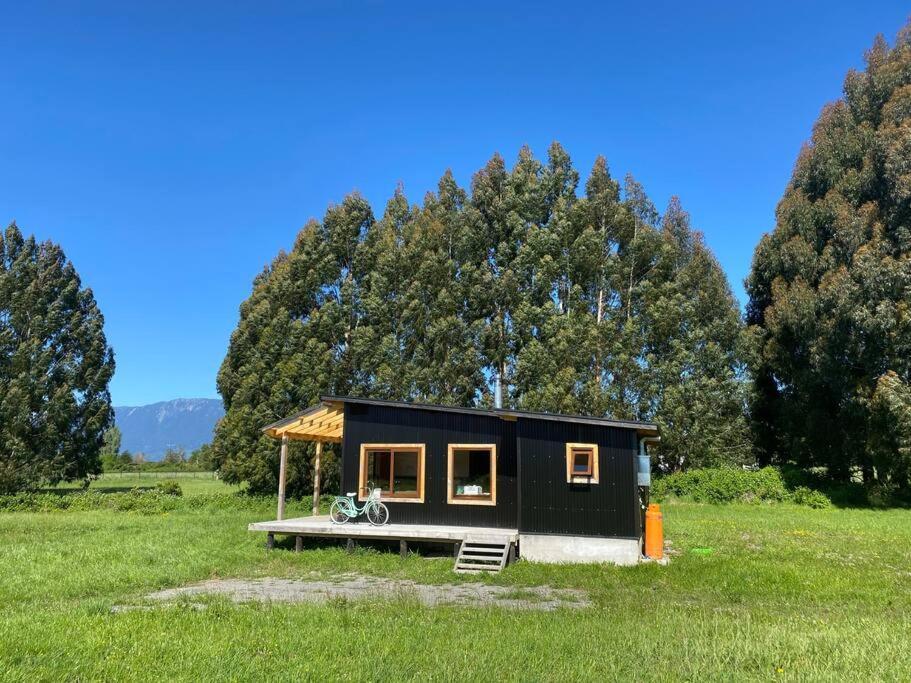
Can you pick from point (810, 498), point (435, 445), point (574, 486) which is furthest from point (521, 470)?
point (810, 498)

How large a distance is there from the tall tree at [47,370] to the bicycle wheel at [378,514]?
2618cm

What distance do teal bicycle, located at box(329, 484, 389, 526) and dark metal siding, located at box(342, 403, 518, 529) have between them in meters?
0.24

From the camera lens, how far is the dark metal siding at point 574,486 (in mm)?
13086

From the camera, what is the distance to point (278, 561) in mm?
13000

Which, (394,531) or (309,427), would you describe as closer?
(394,531)

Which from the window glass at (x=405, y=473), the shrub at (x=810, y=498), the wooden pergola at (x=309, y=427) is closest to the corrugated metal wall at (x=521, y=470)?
the window glass at (x=405, y=473)

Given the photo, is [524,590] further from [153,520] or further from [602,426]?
[153,520]

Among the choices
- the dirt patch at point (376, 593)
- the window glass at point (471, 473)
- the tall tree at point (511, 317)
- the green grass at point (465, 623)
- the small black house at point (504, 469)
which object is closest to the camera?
the green grass at point (465, 623)

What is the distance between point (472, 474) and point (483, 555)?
2528 mm

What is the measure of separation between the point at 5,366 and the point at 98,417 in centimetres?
569

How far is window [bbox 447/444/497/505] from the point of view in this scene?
48.0ft

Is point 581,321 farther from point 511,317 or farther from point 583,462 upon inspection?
point 583,462

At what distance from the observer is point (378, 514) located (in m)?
15.1

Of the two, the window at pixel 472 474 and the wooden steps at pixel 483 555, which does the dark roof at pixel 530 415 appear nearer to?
the window at pixel 472 474
